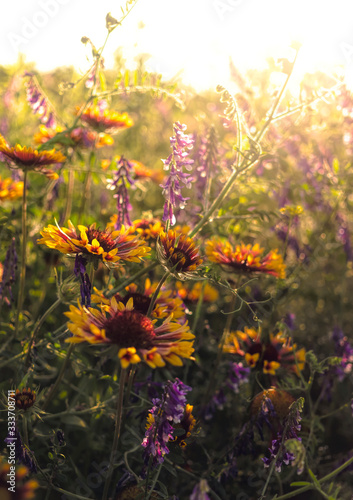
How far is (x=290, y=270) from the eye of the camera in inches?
95.9

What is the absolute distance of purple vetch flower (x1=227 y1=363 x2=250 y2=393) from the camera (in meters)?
1.76

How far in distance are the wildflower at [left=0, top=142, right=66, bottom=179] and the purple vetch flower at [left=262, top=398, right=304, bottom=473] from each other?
1.23m

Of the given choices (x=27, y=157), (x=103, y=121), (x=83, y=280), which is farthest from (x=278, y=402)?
(x=103, y=121)

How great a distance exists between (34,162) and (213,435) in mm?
1386

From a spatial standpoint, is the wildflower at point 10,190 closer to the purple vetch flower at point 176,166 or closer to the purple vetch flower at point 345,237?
the purple vetch flower at point 176,166

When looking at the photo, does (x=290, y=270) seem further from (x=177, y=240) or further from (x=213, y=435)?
(x=177, y=240)

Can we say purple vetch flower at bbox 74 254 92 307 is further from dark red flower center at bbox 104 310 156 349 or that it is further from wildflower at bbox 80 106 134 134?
wildflower at bbox 80 106 134 134

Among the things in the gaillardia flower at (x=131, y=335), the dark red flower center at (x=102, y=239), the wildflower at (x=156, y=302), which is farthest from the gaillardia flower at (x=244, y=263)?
the gaillardia flower at (x=131, y=335)

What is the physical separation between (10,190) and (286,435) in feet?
5.50

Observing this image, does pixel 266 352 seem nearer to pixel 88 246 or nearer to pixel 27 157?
pixel 88 246

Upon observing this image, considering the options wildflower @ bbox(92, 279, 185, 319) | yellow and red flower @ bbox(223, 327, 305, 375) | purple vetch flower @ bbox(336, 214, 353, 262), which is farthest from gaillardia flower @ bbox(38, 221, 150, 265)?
purple vetch flower @ bbox(336, 214, 353, 262)

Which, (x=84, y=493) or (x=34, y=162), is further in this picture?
(x=34, y=162)

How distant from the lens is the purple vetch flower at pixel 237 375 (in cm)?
176

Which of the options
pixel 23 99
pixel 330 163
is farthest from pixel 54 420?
pixel 23 99
